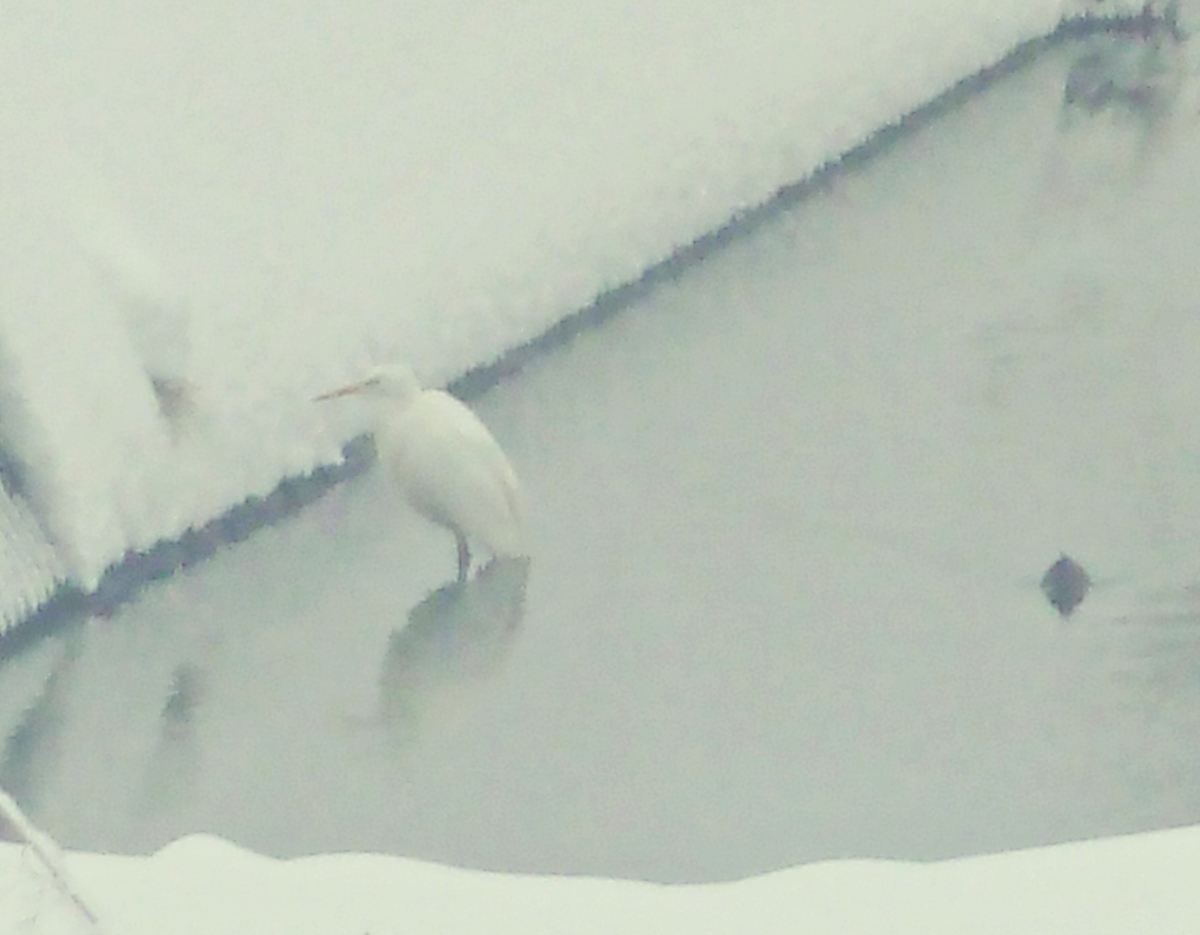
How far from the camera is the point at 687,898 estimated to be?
0.96 meters

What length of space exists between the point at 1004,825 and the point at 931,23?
211 centimetres

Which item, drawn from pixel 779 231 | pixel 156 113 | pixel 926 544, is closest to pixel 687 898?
pixel 926 544

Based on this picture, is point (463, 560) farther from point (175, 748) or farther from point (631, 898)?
point (631, 898)

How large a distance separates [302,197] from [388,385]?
18.4 inches

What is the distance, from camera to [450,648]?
1.70m

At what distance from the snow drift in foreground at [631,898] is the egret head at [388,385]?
92cm

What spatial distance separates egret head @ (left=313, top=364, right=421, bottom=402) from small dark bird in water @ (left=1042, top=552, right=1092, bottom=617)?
68 cm

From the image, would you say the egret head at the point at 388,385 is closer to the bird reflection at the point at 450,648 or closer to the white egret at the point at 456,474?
the white egret at the point at 456,474

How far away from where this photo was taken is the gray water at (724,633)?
1432 mm

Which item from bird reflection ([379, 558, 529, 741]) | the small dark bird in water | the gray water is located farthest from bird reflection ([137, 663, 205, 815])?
the small dark bird in water

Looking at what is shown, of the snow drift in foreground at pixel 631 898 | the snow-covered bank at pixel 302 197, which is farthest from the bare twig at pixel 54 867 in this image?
the snow-covered bank at pixel 302 197

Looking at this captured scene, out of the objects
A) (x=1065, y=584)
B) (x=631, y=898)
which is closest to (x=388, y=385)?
(x=1065, y=584)

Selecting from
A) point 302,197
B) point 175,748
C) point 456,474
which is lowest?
point 175,748

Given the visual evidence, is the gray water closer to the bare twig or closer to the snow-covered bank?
the snow-covered bank
